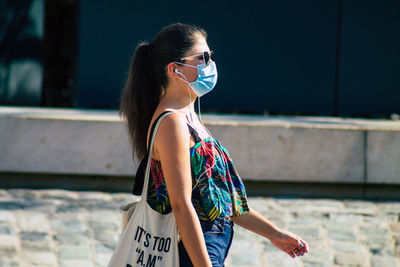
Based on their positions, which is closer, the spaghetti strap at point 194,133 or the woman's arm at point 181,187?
the woman's arm at point 181,187

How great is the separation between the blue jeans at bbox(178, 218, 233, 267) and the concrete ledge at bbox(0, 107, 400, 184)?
14.5ft

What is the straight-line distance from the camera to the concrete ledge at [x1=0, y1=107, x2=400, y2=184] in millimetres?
6715

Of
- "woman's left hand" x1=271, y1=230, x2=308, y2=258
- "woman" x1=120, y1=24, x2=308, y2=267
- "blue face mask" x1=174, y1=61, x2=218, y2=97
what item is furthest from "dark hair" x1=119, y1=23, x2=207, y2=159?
"woman's left hand" x1=271, y1=230, x2=308, y2=258

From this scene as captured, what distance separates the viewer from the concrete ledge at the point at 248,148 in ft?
22.0

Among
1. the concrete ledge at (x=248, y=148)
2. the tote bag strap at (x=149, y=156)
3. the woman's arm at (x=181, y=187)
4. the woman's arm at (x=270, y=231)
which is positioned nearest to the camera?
the woman's arm at (x=181, y=187)

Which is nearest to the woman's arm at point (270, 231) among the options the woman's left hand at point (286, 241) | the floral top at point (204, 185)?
the woman's left hand at point (286, 241)

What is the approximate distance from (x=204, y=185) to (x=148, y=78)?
524mm

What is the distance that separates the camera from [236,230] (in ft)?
17.9

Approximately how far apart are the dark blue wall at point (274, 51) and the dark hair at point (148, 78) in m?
6.70

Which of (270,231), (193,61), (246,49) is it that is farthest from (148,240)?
(246,49)

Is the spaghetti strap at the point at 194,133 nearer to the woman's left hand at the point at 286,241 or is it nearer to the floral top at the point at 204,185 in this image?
the floral top at the point at 204,185

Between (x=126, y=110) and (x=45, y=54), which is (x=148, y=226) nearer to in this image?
(x=126, y=110)

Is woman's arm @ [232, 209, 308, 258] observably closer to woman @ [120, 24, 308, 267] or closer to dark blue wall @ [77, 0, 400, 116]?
woman @ [120, 24, 308, 267]

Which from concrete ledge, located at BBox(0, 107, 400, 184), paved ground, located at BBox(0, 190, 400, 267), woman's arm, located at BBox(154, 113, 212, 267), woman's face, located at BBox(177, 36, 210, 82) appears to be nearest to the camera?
woman's arm, located at BBox(154, 113, 212, 267)
